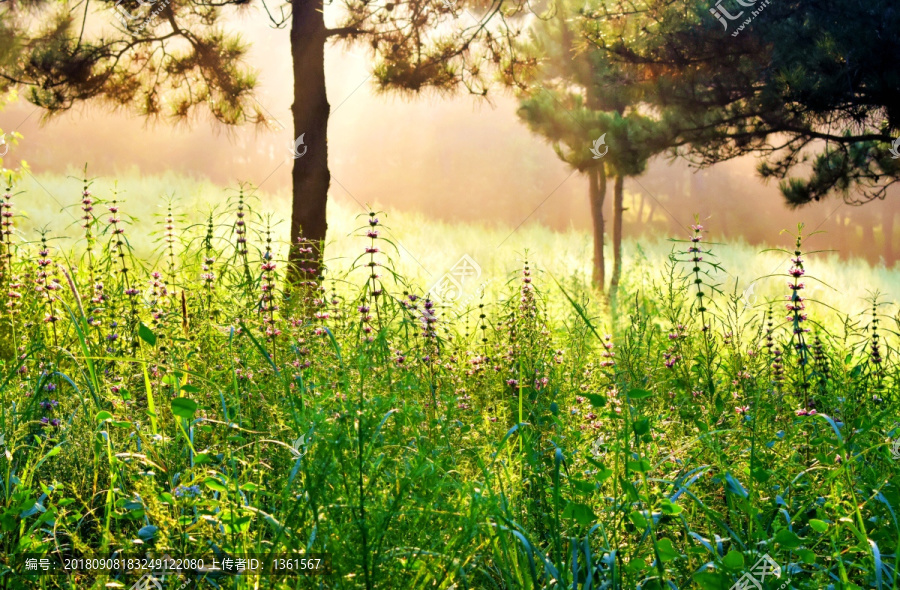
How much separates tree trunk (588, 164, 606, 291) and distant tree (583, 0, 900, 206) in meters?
3.88

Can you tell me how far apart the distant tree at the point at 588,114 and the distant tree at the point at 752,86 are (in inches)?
12.5

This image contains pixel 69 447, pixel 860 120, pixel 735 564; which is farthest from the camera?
pixel 860 120

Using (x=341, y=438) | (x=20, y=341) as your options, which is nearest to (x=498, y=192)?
(x=20, y=341)

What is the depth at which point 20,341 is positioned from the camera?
3713 mm

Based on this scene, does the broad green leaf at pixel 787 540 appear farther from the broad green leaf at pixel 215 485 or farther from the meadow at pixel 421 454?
the broad green leaf at pixel 215 485

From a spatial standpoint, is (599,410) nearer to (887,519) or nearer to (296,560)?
(887,519)

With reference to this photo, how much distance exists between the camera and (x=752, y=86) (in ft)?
21.4

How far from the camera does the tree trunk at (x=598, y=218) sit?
10922 mm

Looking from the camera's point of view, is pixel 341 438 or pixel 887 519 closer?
pixel 341 438

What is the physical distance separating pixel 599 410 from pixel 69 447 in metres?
1.86

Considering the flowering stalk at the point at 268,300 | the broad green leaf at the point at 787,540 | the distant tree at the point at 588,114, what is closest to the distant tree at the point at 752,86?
the distant tree at the point at 588,114

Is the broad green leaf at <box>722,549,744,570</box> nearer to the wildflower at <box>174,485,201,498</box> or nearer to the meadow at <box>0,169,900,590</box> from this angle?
the meadow at <box>0,169,900,590</box>

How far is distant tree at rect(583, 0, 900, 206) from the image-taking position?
5.81 meters

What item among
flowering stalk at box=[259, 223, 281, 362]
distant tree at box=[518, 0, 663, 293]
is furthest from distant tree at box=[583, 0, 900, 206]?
flowering stalk at box=[259, 223, 281, 362]
